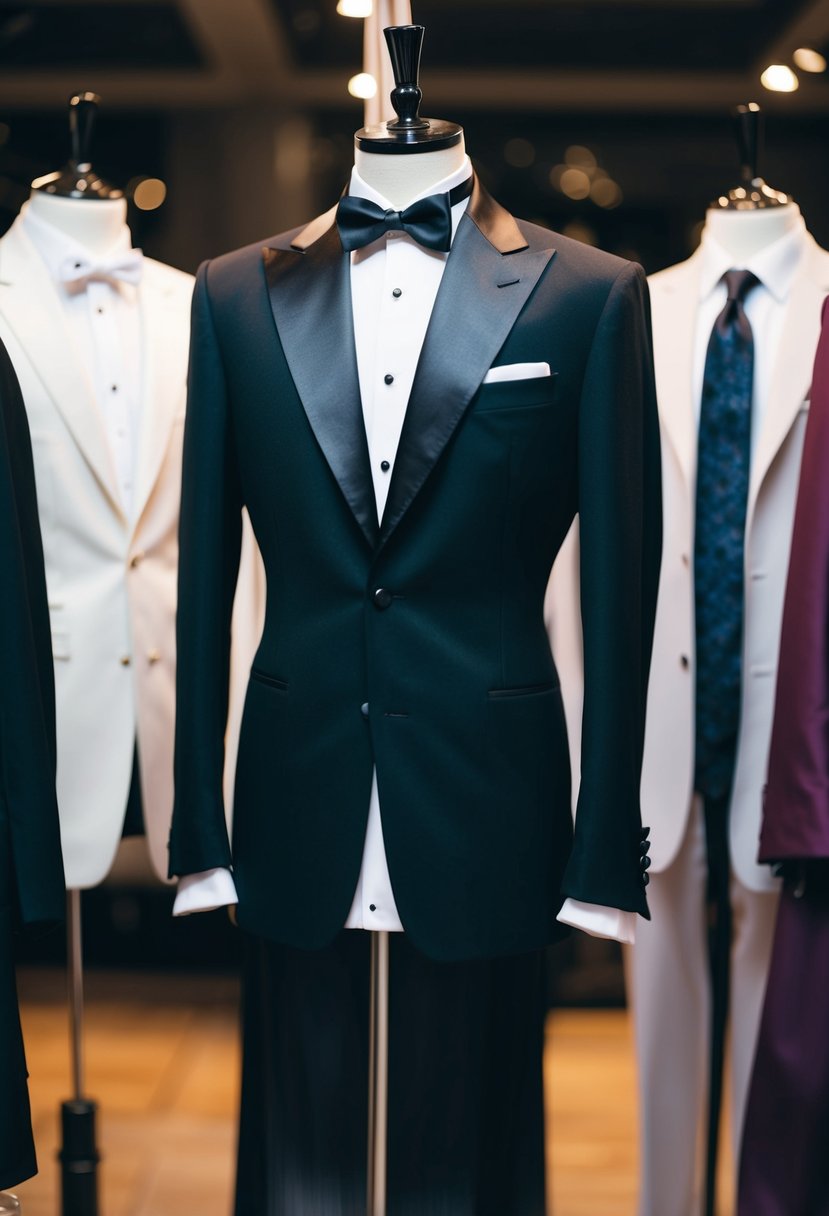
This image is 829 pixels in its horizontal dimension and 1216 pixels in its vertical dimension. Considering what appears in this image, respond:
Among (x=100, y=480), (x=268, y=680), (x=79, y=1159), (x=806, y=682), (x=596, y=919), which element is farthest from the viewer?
(x=79, y=1159)

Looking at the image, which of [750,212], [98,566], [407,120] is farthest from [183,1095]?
[407,120]

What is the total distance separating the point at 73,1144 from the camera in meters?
2.42

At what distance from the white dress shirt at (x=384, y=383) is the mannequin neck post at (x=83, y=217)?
83 centimetres

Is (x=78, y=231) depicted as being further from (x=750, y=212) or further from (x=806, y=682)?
(x=806, y=682)

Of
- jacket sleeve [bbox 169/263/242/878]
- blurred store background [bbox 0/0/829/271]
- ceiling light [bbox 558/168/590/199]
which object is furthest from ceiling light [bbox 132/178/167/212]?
jacket sleeve [bbox 169/263/242/878]

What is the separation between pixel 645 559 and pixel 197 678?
555mm

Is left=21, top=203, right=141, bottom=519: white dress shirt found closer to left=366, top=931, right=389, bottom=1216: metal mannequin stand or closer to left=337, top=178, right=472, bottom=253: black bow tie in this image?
left=337, top=178, right=472, bottom=253: black bow tie

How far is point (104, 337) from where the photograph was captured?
2299mm

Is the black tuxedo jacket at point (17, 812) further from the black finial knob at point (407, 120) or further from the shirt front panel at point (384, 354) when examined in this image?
the black finial knob at point (407, 120)

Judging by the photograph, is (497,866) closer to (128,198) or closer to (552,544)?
(552,544)

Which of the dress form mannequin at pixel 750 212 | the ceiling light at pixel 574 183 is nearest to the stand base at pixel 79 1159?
the dress form mannequin at pixel 750 212

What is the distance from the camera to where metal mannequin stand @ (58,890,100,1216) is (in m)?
2.40

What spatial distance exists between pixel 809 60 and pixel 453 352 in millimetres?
1879

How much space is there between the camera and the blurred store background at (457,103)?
3.02m
